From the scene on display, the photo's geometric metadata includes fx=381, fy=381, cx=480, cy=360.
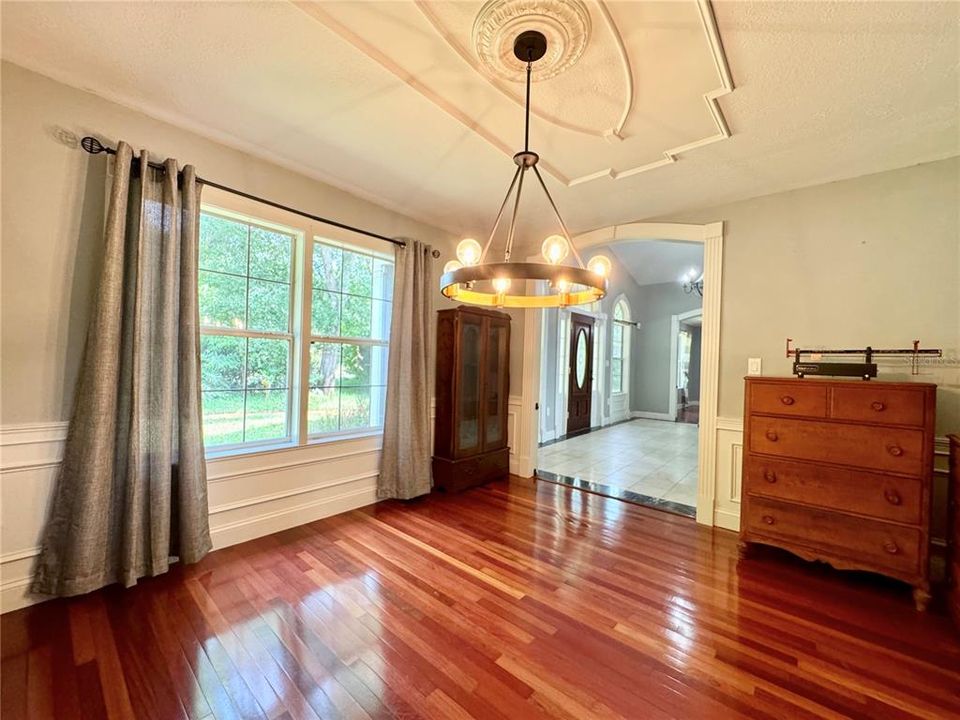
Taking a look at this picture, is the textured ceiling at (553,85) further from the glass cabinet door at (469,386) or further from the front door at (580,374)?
the front door at (580,374)

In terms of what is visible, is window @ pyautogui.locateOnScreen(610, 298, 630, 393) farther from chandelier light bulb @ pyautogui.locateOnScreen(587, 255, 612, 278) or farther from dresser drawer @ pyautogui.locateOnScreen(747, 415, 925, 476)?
chandelier light bulb @ pyautogui.locateOnScreen(587, 255, 612, 278)

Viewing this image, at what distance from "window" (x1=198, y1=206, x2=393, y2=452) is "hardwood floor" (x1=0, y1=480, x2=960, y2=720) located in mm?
922

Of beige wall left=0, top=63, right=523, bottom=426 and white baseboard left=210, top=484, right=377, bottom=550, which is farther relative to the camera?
white baseboard left=210, top=484, right=377, bottom=550

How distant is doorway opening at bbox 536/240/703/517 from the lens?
4.37m

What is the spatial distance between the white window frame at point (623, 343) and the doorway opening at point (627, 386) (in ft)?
0.08

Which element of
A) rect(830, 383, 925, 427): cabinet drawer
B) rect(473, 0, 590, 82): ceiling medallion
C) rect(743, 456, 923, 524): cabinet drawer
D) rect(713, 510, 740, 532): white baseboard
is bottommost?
rect(713, 510, 740, 532): white baseboard

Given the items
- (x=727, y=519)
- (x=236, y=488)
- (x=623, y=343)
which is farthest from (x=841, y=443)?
(x=623, y=343)

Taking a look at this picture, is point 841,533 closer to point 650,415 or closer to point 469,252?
point 469,252

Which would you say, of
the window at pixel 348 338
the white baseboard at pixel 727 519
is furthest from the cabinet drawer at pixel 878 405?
the window at pixel 348 338

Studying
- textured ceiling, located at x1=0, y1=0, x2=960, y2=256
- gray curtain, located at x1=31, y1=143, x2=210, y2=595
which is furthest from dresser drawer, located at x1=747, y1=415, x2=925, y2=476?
gray curtain, located at x1=31, y1=143, x2=210, y2=595

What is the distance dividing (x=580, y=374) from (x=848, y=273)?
458cm

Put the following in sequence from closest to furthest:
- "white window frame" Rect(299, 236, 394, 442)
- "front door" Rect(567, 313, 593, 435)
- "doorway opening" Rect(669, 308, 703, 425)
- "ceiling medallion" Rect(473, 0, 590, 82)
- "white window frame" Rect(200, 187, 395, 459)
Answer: "ceiling medallion" Rect(473, 0, 590, 82) → "white window frame" Rect(200, 187, 395, 459) → "white window frame" Rect(299, 236, 394, 442) → "front door" Rect(567, 313, 593, 435) → "doorway opening" Rect(669, 308, 703, 425)

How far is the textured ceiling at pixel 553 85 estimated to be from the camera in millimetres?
1531

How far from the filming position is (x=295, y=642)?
5.59 feet
